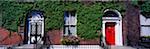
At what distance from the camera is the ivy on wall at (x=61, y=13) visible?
2108 centimetres

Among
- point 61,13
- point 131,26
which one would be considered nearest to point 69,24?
point 61,13

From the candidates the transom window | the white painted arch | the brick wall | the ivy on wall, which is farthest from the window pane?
the transom window

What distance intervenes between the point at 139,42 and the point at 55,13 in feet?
21.8

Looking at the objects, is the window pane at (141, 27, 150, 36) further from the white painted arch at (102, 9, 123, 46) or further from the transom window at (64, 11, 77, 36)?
the transom window at (64, 11, 77, 36)

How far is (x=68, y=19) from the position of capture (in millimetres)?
21562

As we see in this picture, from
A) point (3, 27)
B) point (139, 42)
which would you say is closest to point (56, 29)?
point (3, 27)

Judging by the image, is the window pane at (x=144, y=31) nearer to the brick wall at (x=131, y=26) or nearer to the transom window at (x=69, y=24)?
the brick wall at (x=131, y=26)

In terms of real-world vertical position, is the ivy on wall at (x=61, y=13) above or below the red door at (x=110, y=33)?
above

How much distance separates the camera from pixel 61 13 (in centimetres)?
2120

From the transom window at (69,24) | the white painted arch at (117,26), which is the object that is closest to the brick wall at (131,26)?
the white painted arch at (117,26)

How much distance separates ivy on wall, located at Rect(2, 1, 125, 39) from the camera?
2108 centimetres

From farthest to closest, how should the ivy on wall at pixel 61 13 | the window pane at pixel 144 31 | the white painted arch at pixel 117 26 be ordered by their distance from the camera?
1. the window pane at pixel 144 31
2. the white painted arch at pixel 117 26
3. the ivy on wall at pixel 61 13

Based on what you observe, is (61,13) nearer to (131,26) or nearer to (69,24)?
(69,24)

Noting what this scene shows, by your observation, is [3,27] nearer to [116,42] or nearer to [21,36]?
[21,36]
